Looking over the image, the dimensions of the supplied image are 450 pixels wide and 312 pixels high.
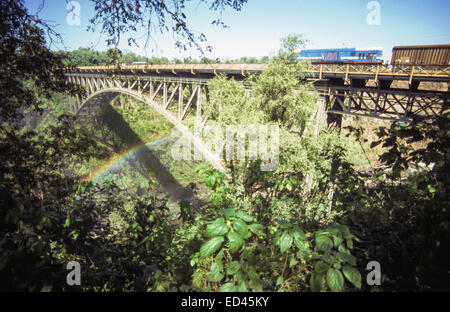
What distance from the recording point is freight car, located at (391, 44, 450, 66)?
1215 cm

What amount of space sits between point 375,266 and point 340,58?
21.7m

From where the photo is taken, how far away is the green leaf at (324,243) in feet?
4.81

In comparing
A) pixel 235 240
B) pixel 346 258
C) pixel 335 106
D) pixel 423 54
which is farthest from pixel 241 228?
pixel 423 54

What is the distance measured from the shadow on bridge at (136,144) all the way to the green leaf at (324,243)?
19.1 m

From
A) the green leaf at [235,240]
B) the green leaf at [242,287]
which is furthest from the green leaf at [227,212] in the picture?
the green leaf at [242,287]

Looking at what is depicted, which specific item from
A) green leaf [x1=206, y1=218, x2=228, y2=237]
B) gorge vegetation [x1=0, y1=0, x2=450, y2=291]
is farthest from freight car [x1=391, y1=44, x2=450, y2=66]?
green leaf [x1=206, y1=218, x2=228, y2=237]

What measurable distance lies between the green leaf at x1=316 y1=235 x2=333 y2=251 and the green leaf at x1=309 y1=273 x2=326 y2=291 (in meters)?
0.17

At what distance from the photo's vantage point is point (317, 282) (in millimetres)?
1313

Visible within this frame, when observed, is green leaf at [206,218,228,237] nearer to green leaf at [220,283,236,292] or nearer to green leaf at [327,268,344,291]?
green leaf at [220,283,236,292]

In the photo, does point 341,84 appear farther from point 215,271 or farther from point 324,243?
point 215,271

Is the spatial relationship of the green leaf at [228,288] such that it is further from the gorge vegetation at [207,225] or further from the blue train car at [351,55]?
the blue train car at [351,55]

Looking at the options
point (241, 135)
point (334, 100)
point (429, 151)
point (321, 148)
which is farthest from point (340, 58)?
point (429, 151)

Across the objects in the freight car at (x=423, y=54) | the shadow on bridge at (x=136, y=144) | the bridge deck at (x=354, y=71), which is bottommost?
the shadow on bridge at (x=136, y=144)
